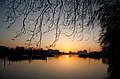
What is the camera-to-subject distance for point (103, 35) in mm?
3539

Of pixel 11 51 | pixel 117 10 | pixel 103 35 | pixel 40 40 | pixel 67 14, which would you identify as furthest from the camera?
pixel 11 51

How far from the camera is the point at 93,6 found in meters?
3.05

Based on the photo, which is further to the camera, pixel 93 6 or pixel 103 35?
pixel 103 35

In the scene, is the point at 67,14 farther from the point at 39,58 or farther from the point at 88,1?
the point at 39,58

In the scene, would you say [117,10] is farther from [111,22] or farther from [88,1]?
[88,1]

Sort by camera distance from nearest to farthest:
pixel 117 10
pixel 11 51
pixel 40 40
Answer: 1. pixel 40 40
2. pixel 117 10
3. pixel 11 51

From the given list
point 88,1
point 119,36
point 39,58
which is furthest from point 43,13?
point 39,58

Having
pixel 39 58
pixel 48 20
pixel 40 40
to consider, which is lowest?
pixel 39 58

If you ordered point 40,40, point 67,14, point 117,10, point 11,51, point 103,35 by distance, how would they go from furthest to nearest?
point 11,51 < point 103,35 < point 117,10 < point 67,14 < point 40,40

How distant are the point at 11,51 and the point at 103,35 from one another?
305ft

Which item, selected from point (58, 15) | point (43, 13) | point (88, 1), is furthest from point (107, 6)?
point (43, 13)

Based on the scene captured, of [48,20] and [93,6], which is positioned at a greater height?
[93,6]

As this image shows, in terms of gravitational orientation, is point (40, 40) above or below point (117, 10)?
below

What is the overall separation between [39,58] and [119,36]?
9181 centimetres
